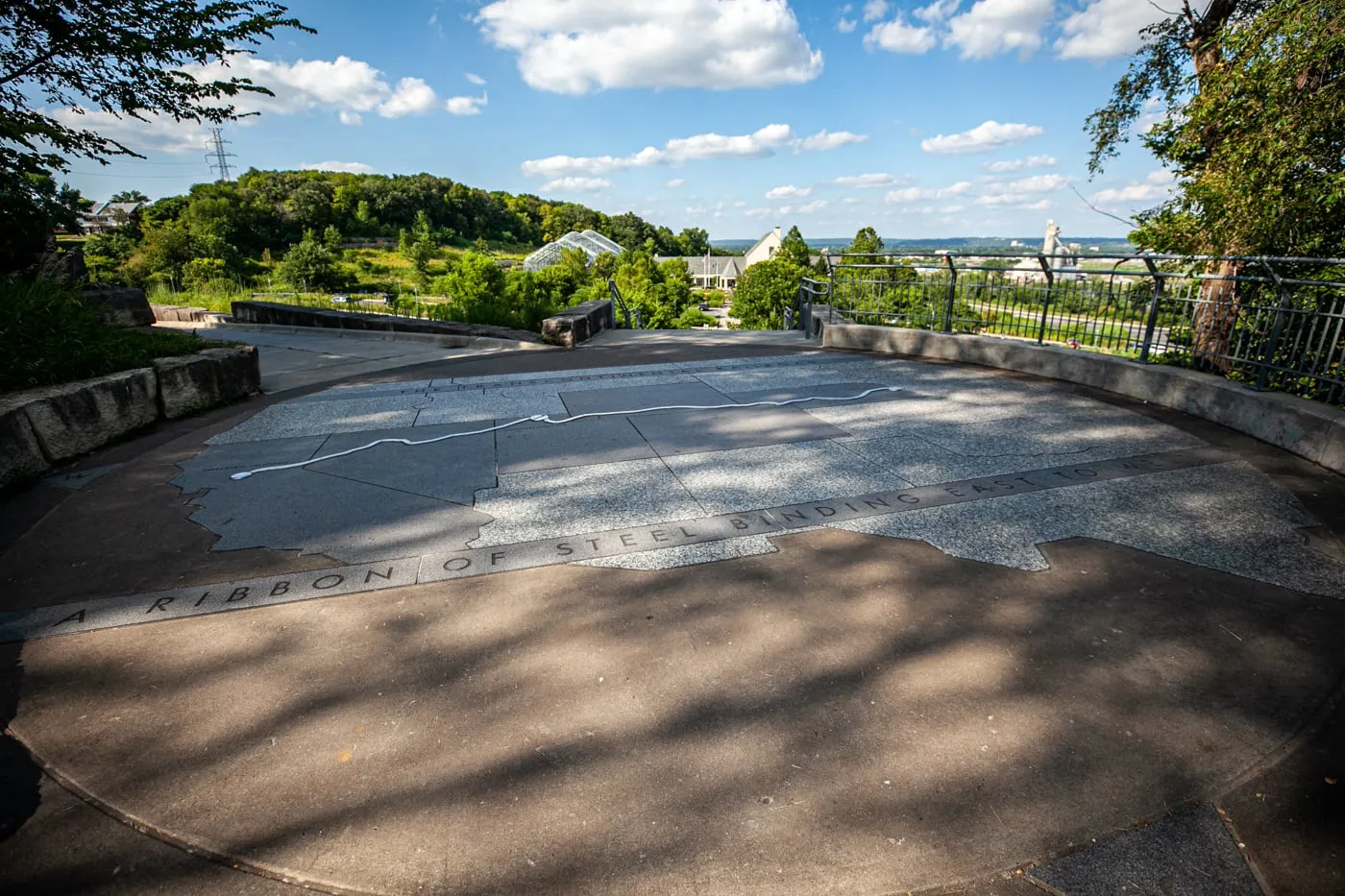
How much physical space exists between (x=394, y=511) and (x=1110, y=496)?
5.22 meters

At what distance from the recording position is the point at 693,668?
2.89 meters

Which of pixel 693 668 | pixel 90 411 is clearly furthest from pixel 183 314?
pixel 693 668

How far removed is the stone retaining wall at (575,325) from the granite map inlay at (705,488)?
4.13 m

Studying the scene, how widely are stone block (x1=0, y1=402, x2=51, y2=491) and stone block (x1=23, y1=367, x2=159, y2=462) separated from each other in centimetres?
8

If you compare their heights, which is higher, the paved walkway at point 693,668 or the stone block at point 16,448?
the stone block at point 16,448

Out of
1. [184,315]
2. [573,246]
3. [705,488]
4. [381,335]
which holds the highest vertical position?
[573,246]

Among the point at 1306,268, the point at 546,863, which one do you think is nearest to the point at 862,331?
the point at 1306,268

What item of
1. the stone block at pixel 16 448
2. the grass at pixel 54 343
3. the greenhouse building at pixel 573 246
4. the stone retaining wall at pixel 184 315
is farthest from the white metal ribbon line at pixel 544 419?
the greenhouse building at pixel 573 246

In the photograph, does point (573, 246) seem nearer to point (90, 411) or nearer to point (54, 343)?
point (54, 343)

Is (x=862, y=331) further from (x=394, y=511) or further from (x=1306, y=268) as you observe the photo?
(x=394, y=511)

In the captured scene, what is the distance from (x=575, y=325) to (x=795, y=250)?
56.3 metres

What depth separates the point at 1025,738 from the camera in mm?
2477

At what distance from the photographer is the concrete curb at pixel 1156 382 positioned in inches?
208

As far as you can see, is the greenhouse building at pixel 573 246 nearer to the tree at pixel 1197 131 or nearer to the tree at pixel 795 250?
the tree at pixel 795 250
